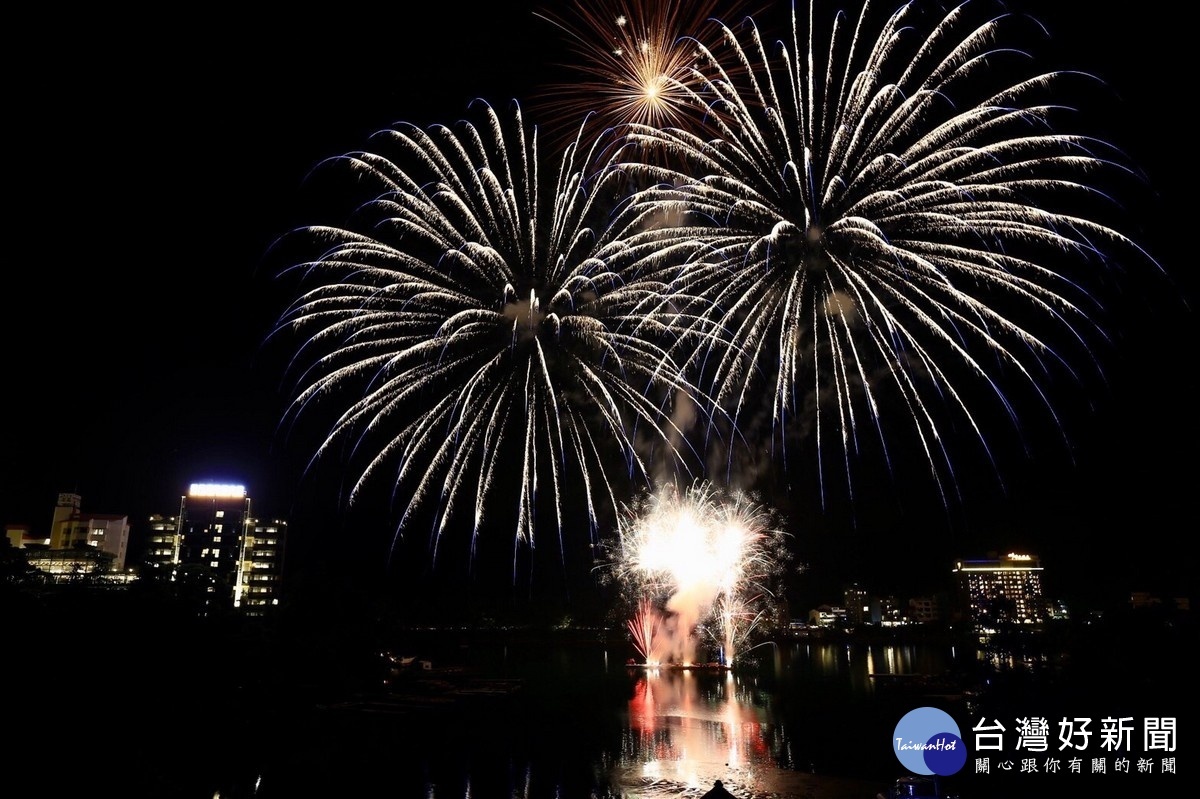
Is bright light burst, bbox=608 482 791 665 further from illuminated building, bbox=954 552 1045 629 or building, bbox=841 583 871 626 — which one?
illuminated building, bbox=954 552 1045 629

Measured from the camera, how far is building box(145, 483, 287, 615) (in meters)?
130

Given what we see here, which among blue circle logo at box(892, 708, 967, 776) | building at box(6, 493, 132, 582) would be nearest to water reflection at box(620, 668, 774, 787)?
blue circle logo at box(892, 708, 967, 776)

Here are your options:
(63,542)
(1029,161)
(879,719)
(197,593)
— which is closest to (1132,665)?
(879,719)

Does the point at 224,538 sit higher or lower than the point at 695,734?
higher

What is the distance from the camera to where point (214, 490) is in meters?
134

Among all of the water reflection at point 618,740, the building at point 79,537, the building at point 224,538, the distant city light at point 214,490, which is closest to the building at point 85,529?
the building at point 79,537

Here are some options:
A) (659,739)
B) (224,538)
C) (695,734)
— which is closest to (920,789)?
A: (659,739)

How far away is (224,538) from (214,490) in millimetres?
9009

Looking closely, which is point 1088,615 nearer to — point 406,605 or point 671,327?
point 406,605

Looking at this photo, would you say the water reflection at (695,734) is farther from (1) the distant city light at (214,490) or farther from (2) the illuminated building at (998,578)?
(2) the illuminated building at (998,578)

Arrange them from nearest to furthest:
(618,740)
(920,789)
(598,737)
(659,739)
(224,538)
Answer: (920,789)
(659,739)
(618,740)
(598,737)
(224,538)

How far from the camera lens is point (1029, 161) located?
1744 cm

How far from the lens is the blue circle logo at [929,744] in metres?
15.4

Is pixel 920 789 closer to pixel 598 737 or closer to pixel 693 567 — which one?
pixel 598 737
